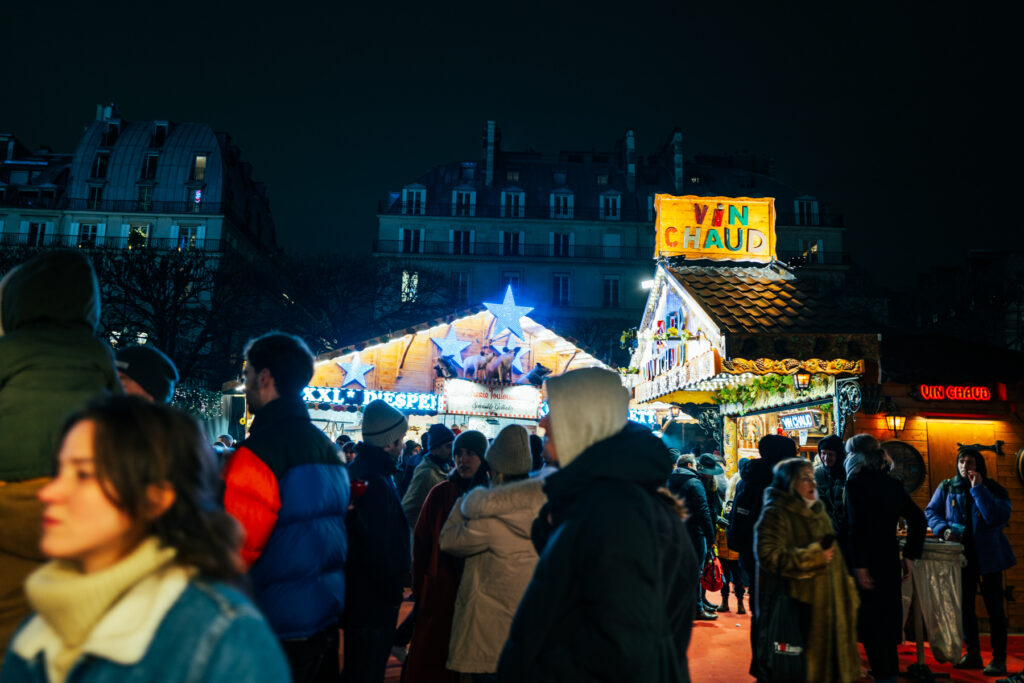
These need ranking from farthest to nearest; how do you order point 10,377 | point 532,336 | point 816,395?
point 532,336, point 816,395, point 10,377

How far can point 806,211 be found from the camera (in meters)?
45.0

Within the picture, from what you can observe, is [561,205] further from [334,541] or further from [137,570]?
[137,570]

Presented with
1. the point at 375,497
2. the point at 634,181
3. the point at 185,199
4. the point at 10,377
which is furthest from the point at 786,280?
the point at 185,199

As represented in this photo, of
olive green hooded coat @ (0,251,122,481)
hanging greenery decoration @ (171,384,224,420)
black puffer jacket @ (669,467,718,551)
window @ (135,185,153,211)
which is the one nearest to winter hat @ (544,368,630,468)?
olive green hooded coat @ (0,251,122,481)

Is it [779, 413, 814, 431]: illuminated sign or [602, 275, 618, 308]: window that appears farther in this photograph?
[602, 275, 618, 308]: window

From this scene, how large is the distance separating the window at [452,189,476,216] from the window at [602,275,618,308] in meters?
9.58

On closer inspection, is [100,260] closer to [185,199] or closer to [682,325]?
[185,199]

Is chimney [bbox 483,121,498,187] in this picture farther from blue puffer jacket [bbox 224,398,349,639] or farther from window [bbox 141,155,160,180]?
blue puffer jacket [bbox 224,398,349,639]

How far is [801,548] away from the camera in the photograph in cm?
419

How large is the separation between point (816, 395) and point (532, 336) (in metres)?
6.29

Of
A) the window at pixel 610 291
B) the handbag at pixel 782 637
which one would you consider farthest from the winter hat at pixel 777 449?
the window at pixel 610 291

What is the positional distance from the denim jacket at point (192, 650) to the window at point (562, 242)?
4309 cm

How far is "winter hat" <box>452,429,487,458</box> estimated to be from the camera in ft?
15.1

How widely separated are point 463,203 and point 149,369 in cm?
4172
